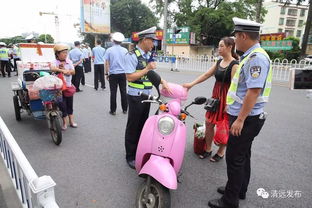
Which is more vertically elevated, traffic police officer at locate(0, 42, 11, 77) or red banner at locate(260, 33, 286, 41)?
red banner at locate(260, 33, 286, 41)

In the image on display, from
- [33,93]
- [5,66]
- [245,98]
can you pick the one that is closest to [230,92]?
[245,98]

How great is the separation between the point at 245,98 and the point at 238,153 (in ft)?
1.75

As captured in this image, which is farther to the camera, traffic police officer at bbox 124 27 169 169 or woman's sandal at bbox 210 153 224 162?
woman's sandal at bbox 210 153 224 162

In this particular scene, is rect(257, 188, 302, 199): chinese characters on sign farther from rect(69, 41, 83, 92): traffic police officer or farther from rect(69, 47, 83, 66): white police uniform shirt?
rect(69, 47, 83, 66): white police uniform shirt

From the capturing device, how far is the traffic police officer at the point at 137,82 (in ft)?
8.45

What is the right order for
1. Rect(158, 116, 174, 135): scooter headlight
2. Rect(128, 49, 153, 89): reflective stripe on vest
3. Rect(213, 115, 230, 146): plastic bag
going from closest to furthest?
Rect(158, 116, 174, 135): scooter headlight, Rect(128, 49, 153, 89): reflective stripe on vest, Rect(213, 115, 230, 146): plastic bag

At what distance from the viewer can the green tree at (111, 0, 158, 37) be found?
4081 cm

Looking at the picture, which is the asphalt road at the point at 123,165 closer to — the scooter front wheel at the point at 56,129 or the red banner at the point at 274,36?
the scooter front wheel at the point at 56,129

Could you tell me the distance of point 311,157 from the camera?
3453 millimetres

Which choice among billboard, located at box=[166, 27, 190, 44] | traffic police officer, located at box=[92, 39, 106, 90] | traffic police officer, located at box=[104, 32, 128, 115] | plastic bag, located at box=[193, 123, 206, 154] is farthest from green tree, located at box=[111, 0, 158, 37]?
plastic bag, located at box=[193, 123, 206, 154]

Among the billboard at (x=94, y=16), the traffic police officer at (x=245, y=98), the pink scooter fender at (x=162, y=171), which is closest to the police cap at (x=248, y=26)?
Result: the traffic police officer at (x=245, y=98)

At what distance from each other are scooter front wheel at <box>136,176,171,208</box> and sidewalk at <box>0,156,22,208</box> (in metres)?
1.18

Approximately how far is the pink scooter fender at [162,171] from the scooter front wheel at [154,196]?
0.13 meters

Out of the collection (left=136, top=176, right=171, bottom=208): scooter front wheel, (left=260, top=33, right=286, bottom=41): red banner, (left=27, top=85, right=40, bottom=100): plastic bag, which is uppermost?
(left=260, top=33, right=286, bottom=41): red banner
